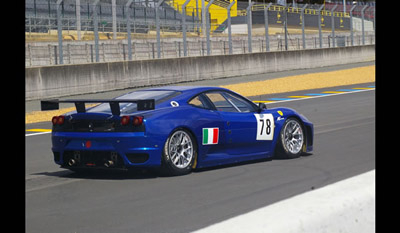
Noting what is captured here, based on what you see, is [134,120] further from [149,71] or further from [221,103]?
[149,71]

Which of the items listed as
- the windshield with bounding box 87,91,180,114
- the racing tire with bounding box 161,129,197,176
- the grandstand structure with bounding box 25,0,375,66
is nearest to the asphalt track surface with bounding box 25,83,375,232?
the racing tire with bounding box 161,129,197,176

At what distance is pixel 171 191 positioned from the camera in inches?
291

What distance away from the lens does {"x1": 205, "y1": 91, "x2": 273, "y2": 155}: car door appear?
9008 millimetres

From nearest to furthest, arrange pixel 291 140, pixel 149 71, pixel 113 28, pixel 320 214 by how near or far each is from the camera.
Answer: pixel 320 214, pixel 291 140, pixel 149 71, pixel 113 28

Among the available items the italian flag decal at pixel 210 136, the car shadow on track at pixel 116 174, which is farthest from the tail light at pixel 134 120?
the italian flag decal at pixel 210 136

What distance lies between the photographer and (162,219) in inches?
236

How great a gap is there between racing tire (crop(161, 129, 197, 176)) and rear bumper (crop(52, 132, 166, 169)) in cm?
12

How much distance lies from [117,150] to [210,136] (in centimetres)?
131

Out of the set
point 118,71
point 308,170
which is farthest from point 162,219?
point 118,71

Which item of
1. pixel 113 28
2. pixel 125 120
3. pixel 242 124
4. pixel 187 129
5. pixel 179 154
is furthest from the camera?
pixel 113 28

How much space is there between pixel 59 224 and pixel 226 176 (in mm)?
2858

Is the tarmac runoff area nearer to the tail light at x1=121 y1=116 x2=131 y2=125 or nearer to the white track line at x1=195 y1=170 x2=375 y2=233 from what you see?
the tail light at x1=121 y1=116 x2=131 y2=125

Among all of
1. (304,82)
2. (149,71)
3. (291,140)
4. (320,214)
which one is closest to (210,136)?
(291,140)
